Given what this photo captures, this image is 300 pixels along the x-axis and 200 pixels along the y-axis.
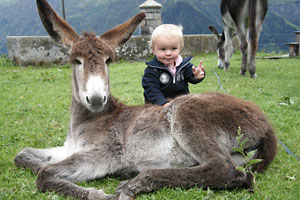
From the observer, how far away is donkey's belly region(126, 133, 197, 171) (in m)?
3.03

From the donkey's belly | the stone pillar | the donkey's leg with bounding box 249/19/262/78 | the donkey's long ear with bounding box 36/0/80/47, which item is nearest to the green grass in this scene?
the donkey's belly

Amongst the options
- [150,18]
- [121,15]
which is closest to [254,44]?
[150,18]

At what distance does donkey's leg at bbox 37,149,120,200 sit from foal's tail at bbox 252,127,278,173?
1.56 m

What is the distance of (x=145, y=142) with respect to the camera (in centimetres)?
319

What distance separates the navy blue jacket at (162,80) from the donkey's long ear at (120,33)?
577 mm

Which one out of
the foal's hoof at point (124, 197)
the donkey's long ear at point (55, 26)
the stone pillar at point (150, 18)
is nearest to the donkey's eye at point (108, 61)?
the donkey's long ear at point (55, 26)

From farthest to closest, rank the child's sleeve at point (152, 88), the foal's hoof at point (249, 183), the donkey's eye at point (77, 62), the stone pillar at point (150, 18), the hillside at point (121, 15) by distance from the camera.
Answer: the hillside at point (121, 15) → the stone pillar at point (150, 18) → the child's sleeve at point (152, 88) → the donkey's eye at point (77, 62) → the foal's hoof at point (249, 183)

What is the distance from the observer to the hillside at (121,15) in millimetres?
92312

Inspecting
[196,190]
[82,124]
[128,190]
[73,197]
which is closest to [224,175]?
[196,190]

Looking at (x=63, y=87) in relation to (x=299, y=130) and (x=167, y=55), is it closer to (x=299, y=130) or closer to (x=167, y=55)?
(x=167, y=55)

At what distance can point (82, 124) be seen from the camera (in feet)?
11.9

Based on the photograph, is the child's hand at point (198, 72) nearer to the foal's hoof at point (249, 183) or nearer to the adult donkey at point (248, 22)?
the foal's hoof at point (249, 183)

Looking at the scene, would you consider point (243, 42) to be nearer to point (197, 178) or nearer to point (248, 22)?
point (248, 22)

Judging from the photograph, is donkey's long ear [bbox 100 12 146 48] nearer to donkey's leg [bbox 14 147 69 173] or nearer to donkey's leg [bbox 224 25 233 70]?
donkey's leg [bbox 14 147 69 173]
